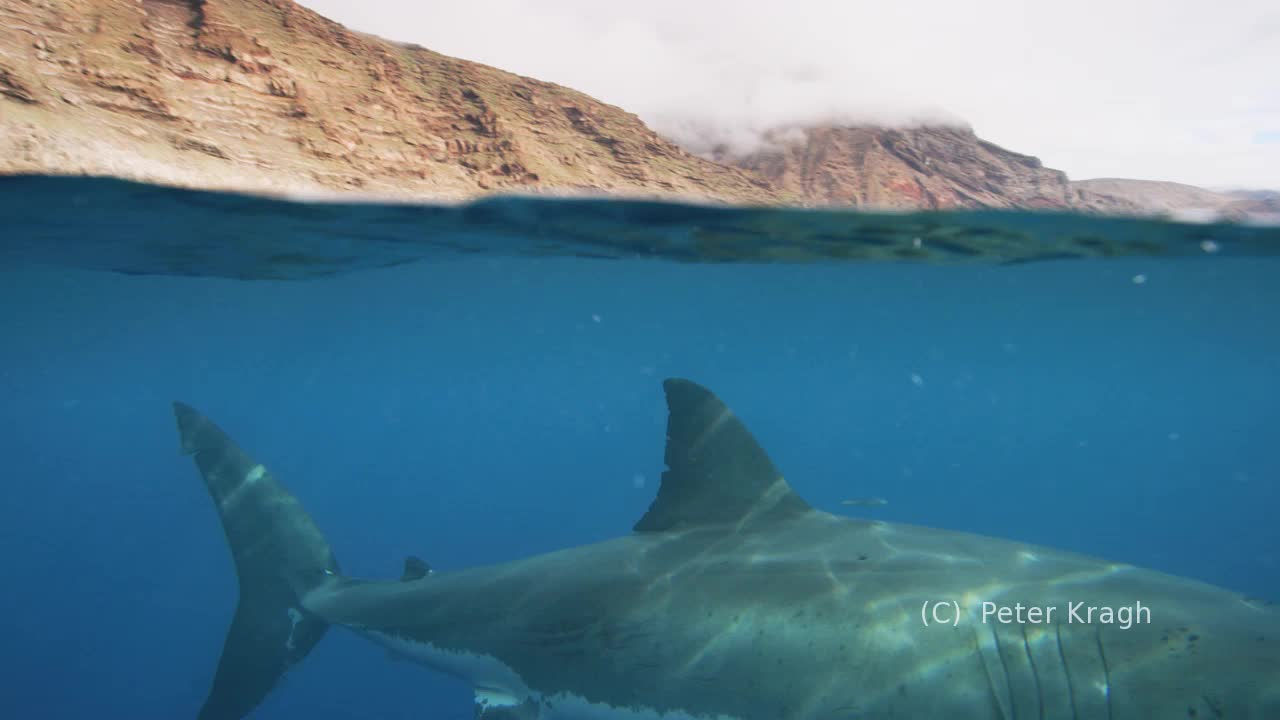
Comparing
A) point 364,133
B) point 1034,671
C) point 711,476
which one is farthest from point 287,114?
point 1034,671

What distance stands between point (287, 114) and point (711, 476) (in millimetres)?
6972

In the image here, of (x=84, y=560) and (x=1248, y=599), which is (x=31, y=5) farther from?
(x=84, y=560)

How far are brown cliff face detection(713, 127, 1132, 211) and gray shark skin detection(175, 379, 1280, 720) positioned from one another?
20.8 ft

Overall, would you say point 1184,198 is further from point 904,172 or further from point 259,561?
point 259,561

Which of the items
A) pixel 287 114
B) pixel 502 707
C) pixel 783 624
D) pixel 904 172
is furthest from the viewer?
pixel 904 172

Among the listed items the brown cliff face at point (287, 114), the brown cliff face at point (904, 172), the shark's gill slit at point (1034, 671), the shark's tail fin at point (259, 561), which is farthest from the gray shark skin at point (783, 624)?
the brown cliff face at point (904, 172)

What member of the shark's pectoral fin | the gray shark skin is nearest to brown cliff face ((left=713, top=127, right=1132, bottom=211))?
the gray shark skin

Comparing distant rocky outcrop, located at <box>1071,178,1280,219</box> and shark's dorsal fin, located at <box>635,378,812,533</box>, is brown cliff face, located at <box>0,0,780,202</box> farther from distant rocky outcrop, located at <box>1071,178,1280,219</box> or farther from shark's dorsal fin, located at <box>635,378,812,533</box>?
distant rocky outcrop, located at <box>1071,178,1280,219</box>

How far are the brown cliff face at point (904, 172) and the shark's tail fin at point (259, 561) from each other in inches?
330

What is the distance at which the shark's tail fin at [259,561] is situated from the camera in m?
7.30

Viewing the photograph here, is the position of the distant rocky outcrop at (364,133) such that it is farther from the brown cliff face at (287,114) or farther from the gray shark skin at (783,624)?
the gray shark skin at (783,624)

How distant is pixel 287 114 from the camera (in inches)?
326

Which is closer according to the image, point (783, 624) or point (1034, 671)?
point (1034, 671)

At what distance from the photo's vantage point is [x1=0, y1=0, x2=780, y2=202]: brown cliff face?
730 centimetres
